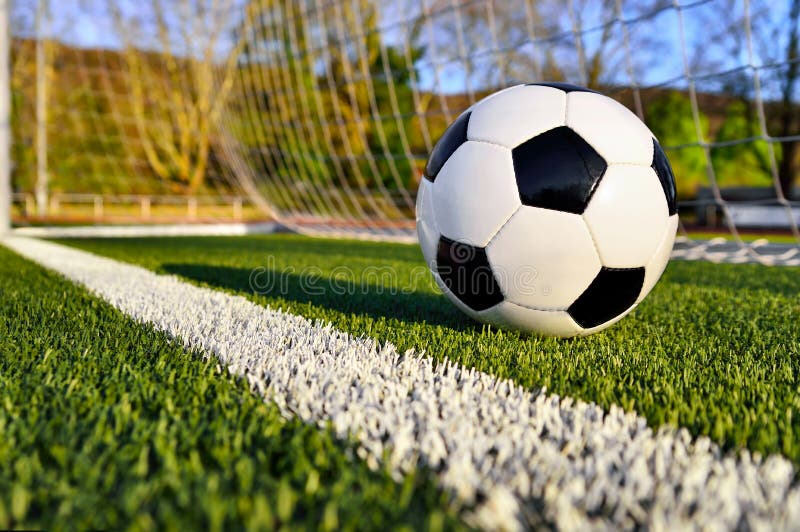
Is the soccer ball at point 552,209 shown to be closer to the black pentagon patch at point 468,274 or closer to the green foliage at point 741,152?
the black pentagon patch at point 468,274

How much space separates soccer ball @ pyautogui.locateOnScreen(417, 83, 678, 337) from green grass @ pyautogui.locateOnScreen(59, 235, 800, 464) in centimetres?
15

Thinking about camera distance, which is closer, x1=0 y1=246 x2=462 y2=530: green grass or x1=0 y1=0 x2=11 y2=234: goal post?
x1=0 y1=246 x2=462 y2=530: green grass

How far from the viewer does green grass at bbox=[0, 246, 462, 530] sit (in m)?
0.87

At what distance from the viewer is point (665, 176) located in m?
2.01

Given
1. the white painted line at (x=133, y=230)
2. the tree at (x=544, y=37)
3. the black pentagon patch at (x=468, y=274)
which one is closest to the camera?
the black pentagon patch at (x=468, y=274)

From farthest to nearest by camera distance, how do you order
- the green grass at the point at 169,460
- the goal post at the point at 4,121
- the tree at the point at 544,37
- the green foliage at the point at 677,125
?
the green foliage at the point at 677,125 → the tree at the point at 544,37 → the goal post at the point at 4,121 → the green grass at the point at 169,460

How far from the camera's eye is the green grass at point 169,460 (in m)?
0.87

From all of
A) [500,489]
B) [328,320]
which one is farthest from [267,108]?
[500,489]

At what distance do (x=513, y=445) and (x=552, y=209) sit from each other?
0.89m

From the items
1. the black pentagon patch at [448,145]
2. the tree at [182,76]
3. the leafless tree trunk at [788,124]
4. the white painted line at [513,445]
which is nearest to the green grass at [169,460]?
the white painted line at [513,445]

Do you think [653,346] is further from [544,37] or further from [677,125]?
[677,125]

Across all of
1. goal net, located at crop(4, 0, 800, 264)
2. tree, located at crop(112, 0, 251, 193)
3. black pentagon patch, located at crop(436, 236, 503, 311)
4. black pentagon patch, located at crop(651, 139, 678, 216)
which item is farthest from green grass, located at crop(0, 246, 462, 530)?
tree, located at crop(112, 0, 251, 193)

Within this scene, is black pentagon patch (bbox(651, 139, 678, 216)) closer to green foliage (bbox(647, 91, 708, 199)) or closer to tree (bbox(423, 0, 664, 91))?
tree (bbox(423, 0, 664, 91))

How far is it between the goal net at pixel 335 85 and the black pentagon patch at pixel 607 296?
3.37 meters
